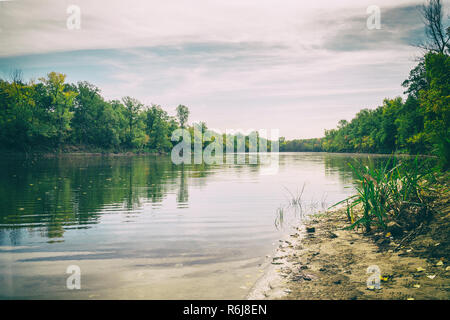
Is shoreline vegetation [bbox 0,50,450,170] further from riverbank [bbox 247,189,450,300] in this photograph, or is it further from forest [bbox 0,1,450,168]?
riverbank [bbox 247,189,450,300]

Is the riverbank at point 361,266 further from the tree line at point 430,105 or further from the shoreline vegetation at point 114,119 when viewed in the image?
the shoreline vegetation at point 114,119

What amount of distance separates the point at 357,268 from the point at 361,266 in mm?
132

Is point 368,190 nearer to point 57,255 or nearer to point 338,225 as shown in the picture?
point 338,225

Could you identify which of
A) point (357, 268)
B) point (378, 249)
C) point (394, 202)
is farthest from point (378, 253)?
point (394, 202)

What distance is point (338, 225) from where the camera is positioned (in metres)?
8.75

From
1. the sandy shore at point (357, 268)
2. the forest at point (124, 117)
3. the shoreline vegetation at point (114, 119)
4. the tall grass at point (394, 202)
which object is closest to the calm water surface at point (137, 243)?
the sandy shore at point (357, 268)

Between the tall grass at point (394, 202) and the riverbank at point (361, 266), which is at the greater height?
the tall grass at point (394, 202)

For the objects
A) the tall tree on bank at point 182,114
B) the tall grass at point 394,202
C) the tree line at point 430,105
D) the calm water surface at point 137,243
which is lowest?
the calm water surface at point 137,243

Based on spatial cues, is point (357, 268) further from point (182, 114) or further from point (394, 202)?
point (182, 114)

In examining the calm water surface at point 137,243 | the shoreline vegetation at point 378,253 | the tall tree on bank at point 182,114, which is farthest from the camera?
the tall tree on bank at point 182,114

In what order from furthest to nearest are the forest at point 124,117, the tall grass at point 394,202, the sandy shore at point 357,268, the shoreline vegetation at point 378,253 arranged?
the forest at point 124,117 < the tall grass at point 394,202 < the shoreline vegetation at point 378,253 < the sandy shore at point 357,268

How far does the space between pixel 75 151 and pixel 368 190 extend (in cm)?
8959

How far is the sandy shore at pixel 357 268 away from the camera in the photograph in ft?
14.7

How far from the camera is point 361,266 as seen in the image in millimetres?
5598
